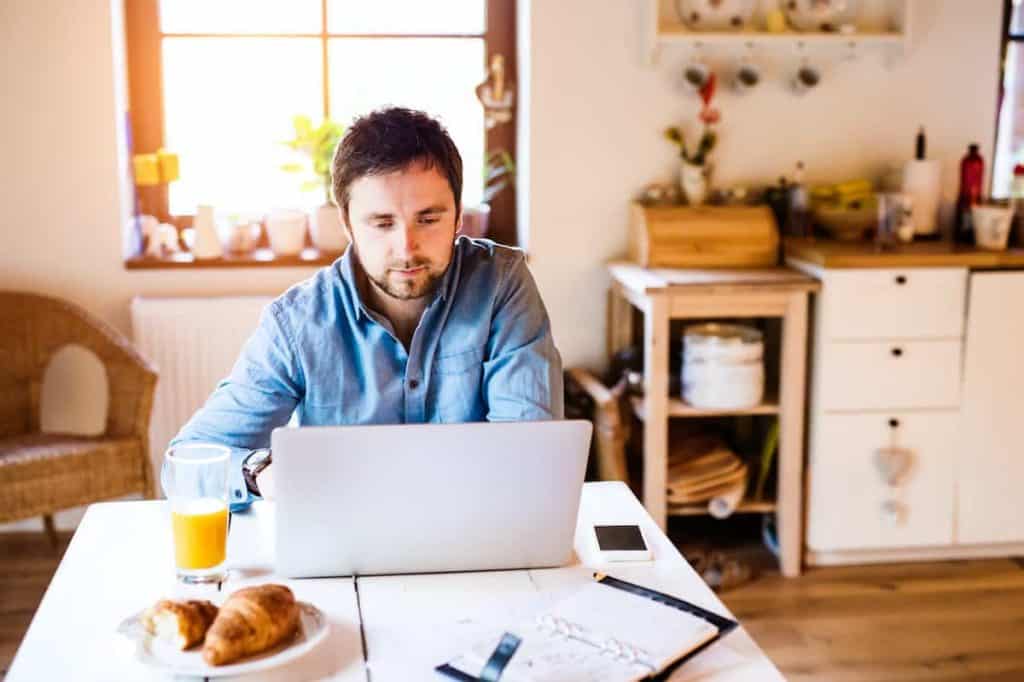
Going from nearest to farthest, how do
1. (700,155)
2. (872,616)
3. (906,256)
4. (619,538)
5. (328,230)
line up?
(619,538), (872,616), (906,256), (700,155), (328,230)

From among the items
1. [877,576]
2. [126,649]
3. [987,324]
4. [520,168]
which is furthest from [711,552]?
[126,649]

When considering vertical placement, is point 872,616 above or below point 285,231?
below

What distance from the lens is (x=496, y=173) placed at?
3713mm

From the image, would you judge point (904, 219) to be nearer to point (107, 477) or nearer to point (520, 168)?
point (520, 168)

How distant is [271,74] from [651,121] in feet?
3.76

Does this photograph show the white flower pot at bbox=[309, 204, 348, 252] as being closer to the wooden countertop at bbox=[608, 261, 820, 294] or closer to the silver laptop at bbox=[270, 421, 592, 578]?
the wooden countertop at bbox=[608, 261, 820, 294]

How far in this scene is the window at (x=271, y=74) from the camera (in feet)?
11.8

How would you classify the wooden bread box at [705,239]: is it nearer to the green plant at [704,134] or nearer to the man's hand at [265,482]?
the green plant at [704,134]

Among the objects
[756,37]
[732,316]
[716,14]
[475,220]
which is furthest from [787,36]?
[475,220]

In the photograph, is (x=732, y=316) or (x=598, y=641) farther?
(x=732, y=316)

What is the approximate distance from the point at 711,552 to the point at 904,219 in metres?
1.09

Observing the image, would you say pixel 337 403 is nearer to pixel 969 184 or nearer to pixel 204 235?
pixel 204 235

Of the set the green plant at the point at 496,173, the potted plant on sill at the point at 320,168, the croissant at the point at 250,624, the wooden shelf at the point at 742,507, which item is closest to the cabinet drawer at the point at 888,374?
the wooden shelf at the point at 742,507

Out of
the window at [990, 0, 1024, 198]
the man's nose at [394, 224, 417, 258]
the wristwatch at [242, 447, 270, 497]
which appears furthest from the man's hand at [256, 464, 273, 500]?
the window at [990, 0, 1024, 198]
